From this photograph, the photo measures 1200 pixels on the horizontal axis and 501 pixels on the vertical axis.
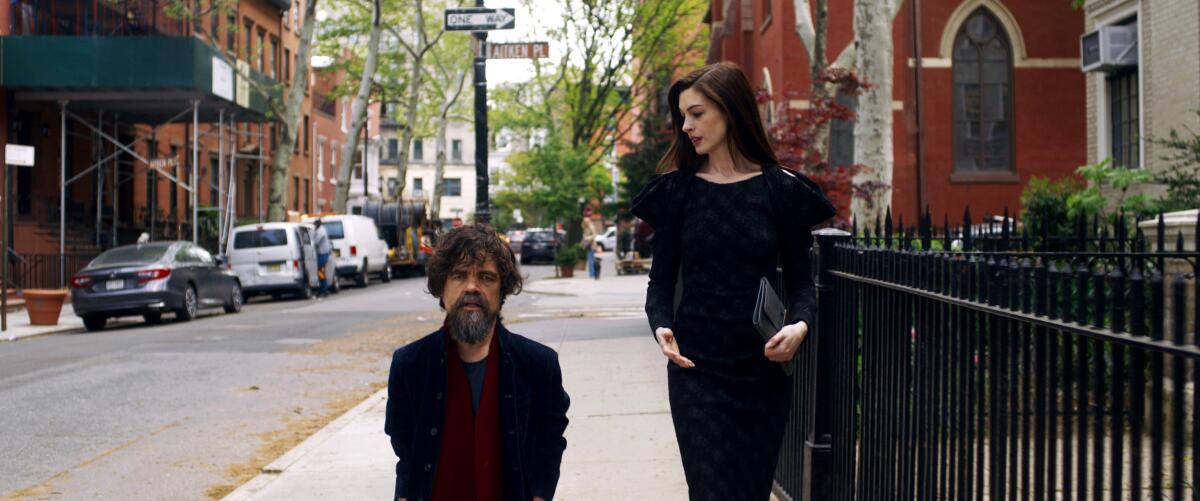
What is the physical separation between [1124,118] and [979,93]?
8.52 metres

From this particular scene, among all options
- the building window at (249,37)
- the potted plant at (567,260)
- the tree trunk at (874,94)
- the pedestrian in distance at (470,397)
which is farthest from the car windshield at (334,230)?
the pedestrian in distance at (470,397)

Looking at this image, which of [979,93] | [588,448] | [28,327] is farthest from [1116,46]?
[28,327]

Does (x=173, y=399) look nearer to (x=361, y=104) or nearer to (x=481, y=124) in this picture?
(x=481, y=124)

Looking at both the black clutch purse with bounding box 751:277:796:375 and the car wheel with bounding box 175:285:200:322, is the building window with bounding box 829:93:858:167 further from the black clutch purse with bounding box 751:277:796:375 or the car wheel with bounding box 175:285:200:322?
the black clutch purse with bounding box 751:277:796:375

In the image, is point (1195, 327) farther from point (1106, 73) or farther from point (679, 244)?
point (1106, 73)

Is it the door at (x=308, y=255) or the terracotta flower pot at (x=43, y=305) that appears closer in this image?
the terracotta flower pot at (x=43, y=305)

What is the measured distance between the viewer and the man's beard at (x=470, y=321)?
3.50 m

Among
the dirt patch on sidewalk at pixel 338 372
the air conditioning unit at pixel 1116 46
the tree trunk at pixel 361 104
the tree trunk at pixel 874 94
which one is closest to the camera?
the dirt patch on sidewalk at pixel 338 372

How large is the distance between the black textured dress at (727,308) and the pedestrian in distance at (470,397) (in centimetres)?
48

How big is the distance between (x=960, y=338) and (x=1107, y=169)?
1284 cm

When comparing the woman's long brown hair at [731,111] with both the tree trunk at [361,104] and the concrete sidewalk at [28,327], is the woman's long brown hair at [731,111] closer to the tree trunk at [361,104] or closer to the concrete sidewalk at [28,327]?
the concrete sidewalk at [28,327]

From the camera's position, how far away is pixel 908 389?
4.26 meters

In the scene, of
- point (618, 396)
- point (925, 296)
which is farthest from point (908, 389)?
point (618, 396)

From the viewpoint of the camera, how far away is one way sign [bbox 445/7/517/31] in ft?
48.1
